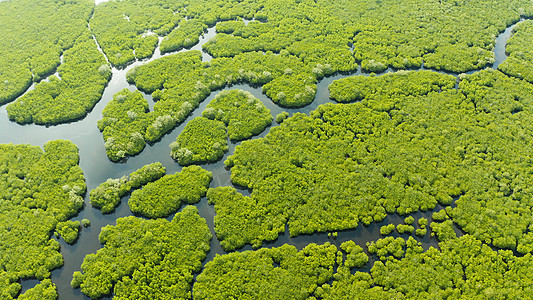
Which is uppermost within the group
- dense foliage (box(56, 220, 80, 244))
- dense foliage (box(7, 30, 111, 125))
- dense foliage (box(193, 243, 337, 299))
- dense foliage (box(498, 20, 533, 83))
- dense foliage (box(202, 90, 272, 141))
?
dense foliage (box(498, 20, 533, 83))

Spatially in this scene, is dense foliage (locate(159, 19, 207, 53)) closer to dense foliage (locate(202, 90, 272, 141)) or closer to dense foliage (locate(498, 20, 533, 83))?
dense foliage (locate(202, 90, 272, 141))

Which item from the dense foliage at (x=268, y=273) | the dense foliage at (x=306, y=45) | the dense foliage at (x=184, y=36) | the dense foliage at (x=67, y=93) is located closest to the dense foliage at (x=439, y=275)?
the dense foliage at (x=268, y=273)

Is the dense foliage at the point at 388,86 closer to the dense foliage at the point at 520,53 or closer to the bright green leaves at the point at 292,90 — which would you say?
the bright green leaves at the point at 292,90

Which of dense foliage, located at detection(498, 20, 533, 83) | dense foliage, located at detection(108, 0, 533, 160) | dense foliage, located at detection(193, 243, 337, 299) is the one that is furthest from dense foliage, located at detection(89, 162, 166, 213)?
dense foliage, located at detection(498, 20, 533, 83)

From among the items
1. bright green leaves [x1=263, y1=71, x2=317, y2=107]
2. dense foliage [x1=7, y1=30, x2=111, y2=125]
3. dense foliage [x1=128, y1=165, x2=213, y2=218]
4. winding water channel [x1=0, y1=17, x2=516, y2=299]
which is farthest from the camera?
bright green leaves [x1=263, y1=71, x2=317, y2=107]

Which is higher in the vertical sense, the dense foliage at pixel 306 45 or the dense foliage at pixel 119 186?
the dense foliage at pixel 306 45

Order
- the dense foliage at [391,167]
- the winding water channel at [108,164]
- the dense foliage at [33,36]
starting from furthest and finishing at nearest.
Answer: the dense foliage at [33,36] < the dense foliage at [391,167] < the winding water channel at [108,164]

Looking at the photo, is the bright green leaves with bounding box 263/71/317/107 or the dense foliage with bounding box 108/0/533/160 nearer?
the bright green leaves with bounding box 263/71/317/107
